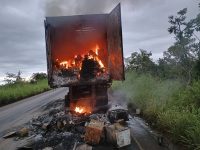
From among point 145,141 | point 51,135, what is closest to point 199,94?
point 145,141

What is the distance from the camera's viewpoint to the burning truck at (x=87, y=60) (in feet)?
34.7

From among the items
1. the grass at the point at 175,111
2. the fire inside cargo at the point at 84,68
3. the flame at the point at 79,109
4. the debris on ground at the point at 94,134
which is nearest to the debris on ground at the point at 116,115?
the grass at the point at 175,111

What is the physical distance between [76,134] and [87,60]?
13.8ft

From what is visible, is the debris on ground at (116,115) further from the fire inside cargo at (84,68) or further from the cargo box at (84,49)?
the fire inside cargo at (84,68)

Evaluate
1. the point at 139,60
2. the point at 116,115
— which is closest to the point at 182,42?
the point at 139,60

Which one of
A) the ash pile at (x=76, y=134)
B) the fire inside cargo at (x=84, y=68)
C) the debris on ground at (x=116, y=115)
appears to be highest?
the fire inside cargo at (x=84, y=68)

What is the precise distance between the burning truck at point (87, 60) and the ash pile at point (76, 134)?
5.51 ft

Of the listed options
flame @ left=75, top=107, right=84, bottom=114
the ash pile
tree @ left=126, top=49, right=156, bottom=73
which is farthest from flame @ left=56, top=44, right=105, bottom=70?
tree @ left=126, top=49, right=156, bottom=73

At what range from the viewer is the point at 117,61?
10.3 metres

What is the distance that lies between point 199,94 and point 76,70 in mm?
5003

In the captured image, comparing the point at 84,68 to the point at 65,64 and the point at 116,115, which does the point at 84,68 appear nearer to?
the point at 65,64

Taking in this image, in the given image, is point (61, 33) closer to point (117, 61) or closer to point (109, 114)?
point (117, 61)

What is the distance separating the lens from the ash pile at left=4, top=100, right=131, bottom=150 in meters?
Answer: 6.90

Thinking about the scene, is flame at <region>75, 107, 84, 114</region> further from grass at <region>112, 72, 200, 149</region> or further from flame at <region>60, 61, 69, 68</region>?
grass at <region>112, 72, 200, 149</region>
